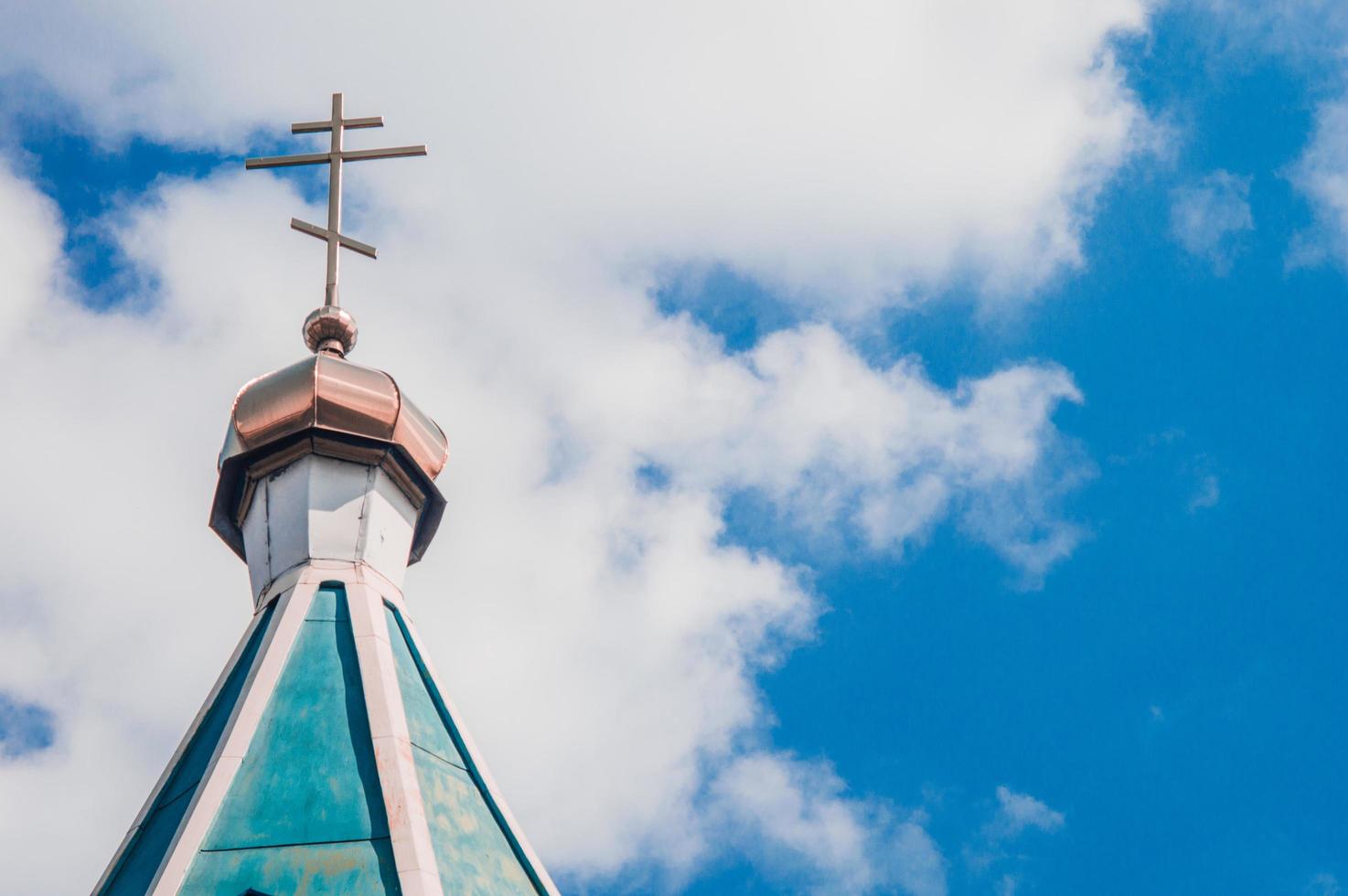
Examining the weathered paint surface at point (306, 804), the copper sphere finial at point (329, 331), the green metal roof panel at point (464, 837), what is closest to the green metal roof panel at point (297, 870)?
the weathered paint surface at point (306, 804)

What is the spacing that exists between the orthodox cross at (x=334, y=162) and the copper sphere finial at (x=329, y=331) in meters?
0.27

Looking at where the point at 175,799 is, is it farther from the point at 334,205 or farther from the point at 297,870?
the point at 334,205

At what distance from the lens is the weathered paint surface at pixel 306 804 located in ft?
24.7

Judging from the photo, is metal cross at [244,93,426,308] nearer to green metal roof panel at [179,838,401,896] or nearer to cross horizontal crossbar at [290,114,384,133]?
cross horizontal crossbar at [290,114,384,133]

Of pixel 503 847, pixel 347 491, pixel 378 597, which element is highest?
pixel 347 491

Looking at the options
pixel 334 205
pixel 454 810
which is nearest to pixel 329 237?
pixel 334 205

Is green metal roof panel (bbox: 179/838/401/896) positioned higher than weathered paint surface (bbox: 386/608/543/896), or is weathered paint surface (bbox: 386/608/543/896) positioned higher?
weathered paint surface (bbox: 386/608/543/896)

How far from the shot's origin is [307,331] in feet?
37.0

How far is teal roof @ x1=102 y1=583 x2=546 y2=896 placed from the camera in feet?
24.9

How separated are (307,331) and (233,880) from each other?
4.63 metres

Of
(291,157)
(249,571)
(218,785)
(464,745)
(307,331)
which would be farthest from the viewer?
(291,157)

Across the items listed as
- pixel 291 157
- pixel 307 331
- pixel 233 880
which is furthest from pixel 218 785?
pixel 291 157

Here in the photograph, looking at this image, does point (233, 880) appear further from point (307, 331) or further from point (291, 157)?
point (291, 157)

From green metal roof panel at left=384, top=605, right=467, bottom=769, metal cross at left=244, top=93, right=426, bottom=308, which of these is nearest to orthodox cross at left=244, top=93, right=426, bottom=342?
metal cross at left=244, top=93, right=426, bottom=308
